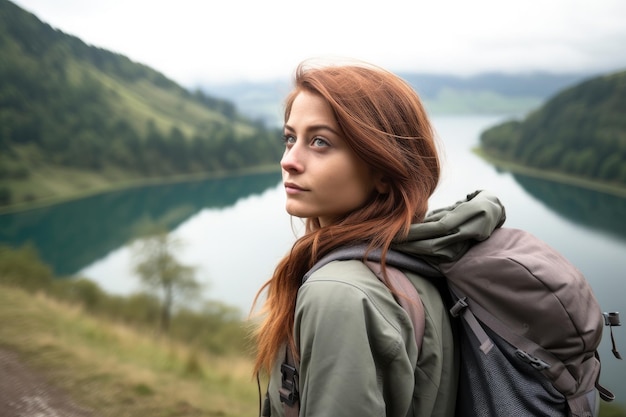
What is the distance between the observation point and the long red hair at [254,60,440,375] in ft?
5.10

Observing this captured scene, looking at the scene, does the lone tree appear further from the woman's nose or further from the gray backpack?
the gray backpack

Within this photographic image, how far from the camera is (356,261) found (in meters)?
1.44

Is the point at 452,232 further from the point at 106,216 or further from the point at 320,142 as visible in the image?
the point at 106,216

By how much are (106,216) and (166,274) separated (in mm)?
13900

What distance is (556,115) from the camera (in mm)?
23984

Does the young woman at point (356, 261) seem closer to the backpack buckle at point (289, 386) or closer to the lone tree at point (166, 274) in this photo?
the backpack buckle at point (289, 386)

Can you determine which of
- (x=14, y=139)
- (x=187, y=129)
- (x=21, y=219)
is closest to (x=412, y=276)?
(x=21, y=219)

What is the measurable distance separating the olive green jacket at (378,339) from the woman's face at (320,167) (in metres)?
0.27

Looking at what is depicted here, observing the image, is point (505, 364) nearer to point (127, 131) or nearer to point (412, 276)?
point (412, 276)

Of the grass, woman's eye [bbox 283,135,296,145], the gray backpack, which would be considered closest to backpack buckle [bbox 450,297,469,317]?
the gray backpack

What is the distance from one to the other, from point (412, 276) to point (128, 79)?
67.6 metres

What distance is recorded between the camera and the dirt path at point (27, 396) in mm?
2814

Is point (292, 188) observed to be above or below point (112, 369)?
above

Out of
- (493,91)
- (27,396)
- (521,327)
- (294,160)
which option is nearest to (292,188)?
(294,160)
